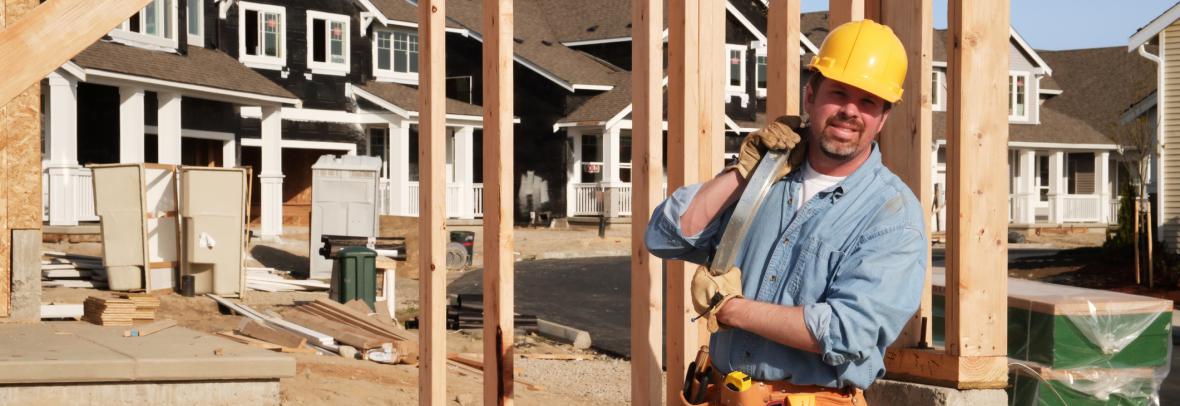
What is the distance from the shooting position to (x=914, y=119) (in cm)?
452

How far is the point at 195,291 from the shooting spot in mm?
16812

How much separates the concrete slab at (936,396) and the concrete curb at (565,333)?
9859 mm

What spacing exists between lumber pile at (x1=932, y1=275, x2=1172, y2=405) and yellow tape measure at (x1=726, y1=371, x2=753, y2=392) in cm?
264

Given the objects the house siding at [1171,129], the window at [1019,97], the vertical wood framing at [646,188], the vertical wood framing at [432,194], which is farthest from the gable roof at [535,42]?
the vertical wood framing at [646,188]

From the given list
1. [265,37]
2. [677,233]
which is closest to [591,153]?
[265,37]

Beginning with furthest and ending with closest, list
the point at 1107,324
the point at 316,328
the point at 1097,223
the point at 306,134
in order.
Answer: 1. the point at 1097,223
2. the point at 306,134
3. the point at 316,328
4. the point at 1107,324

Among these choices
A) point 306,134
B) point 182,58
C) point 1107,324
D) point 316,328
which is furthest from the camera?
point 306,134

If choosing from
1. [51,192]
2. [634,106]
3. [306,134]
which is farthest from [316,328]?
[306,134]

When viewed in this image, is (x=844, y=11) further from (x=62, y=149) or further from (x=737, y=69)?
(x=737, y=69)

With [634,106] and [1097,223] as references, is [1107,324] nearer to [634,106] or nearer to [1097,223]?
[634,106]

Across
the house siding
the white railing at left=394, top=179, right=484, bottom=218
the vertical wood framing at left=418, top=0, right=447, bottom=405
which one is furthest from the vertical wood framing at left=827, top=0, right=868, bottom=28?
the white railing at left=394, top=179, right=484, bottom=218

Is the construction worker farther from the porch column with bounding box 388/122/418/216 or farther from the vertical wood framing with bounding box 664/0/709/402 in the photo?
the porch column with bounding box 388/122/418/216

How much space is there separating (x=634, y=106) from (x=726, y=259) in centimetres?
146

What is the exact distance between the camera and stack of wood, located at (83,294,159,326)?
34.7 feet
